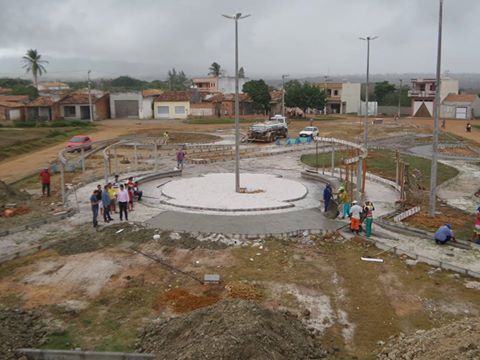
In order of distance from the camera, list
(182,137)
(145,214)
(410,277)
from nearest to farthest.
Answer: (410,277) < (145,214) < (182,137)

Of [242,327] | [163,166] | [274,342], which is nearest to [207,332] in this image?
[242,327]

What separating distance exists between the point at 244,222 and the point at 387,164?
17791mm

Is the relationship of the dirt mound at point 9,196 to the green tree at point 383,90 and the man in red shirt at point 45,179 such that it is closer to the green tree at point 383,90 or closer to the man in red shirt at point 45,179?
the man in red shirt at point 45,179

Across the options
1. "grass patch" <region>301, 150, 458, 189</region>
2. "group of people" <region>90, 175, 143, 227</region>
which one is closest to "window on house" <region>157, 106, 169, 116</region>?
"grass patch" <region>301, 150, 458, 189</region>

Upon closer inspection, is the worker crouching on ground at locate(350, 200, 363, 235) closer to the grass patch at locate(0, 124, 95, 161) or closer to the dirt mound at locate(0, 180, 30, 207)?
the dirt mound at locate(0, 180, 30, 207)

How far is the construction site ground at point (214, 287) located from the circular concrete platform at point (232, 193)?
2.89m

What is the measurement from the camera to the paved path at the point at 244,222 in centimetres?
1805

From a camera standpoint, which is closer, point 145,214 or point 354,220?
point 354,220

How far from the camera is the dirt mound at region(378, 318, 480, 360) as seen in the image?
8438mm

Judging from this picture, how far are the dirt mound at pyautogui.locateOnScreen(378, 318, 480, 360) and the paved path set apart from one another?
8439 mm

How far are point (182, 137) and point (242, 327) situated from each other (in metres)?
42.4

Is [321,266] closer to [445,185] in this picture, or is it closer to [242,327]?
[242,327]

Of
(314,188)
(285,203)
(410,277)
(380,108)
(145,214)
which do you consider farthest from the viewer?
(380,108)

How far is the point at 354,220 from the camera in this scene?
17547mm
